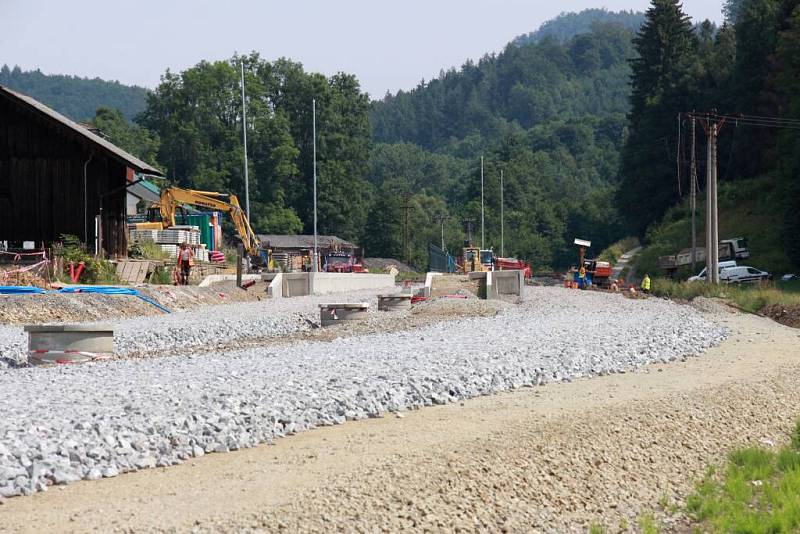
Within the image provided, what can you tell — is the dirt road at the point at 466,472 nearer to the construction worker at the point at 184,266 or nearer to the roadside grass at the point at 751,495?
the roadside grass at the point at 751,495

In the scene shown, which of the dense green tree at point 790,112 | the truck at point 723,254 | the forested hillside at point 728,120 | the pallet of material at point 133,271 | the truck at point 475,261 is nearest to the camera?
the pallet of material at point 133,271

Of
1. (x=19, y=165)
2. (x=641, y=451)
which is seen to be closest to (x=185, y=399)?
(x=641, y=451)

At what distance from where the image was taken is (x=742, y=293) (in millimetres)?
39750

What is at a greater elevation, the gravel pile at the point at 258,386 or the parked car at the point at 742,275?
the parked car at the point at 742,275

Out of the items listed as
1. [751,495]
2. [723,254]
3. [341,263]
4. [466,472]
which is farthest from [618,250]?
[466,472]

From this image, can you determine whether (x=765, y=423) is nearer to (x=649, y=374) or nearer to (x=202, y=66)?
(x=649, y=374)

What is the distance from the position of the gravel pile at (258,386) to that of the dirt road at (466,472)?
1.21 feet

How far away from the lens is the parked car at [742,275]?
181 ft

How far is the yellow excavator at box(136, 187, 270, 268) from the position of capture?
5625cm

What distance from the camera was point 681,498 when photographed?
1227 centimetres

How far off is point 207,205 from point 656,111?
5056cm

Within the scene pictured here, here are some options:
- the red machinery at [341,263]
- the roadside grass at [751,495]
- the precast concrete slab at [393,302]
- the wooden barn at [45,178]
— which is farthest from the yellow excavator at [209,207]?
the roadside grass at [751,495]

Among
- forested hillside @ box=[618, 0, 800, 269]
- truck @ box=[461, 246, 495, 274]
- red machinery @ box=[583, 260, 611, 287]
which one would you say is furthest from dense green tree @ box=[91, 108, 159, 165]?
red machinery @ box=[583, 260, 611, 287]

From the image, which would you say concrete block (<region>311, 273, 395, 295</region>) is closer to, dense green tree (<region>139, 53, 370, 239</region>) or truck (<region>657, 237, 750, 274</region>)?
truck (<region>657, 237, 750, 274</region>)
